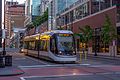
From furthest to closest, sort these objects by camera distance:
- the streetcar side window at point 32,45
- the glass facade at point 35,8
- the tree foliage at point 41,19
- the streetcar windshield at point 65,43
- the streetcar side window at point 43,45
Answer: the glass facade at point 35,8
the tree foliage at point 41,19
the streetcar side window at point 32,45
the streetcar side window at point 43,45
the streetcar windshield at point 65,43

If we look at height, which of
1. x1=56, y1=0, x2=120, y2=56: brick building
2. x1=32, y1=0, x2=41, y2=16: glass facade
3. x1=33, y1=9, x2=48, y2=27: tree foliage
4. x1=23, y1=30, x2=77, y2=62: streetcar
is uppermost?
x1=32, y1=0, x2=41, y2=16: glass facade

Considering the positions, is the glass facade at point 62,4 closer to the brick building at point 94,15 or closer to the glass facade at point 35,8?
the brick building at point 94,15

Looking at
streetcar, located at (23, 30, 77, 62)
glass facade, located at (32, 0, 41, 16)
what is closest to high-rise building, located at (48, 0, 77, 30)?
glass facade, located at (32, 0, 41, 16)

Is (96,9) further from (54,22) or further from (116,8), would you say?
(54,22)

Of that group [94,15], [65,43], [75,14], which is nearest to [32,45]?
[65,43]

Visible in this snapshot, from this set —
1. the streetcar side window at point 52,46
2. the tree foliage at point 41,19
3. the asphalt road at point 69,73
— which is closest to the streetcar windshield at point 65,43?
the streetcar side window at point 52,46

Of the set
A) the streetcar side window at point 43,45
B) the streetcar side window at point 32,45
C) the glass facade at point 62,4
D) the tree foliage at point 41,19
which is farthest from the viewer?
the tree foliage at point 41,19

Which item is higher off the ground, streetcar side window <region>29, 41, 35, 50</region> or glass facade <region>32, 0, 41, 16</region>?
glass facade <region>32, 0, 41, 16</region>

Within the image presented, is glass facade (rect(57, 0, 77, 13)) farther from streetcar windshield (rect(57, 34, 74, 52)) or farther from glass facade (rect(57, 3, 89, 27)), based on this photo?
streetcar windshield (rect(57, 34, 74, 52))

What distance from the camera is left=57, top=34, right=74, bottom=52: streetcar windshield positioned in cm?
3344

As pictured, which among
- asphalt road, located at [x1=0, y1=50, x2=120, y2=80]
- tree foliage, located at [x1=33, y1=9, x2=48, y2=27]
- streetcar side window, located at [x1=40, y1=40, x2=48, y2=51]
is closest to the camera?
asphalt road, located at [x1=0, y1=50, x2=120, y2=80]

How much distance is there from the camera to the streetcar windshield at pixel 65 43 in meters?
33.4

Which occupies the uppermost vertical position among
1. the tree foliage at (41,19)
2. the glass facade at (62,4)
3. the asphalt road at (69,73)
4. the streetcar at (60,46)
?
the glass facade at (62,4)

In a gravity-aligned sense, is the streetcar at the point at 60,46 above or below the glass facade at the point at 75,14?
below
